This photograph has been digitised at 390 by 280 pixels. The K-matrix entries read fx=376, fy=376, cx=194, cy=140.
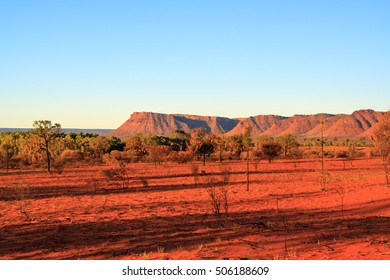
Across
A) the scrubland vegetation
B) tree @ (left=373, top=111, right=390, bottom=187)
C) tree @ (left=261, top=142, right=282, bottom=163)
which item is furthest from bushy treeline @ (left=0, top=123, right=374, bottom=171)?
tree @ (left=373, top=111, right=390, bottom=187)

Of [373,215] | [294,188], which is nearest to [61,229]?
[373,215]

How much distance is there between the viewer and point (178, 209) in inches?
694

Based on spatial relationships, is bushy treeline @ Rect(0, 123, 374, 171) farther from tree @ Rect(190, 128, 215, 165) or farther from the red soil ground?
the red soil ground

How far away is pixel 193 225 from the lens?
1376cm

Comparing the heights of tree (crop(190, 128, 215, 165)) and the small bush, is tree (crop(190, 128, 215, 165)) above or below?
above

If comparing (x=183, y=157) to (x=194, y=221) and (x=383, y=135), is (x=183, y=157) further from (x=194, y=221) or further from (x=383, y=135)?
(x=194, y=221)

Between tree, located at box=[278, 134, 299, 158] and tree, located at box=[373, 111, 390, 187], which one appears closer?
tree, located at box=[373, 111, 390, 187]

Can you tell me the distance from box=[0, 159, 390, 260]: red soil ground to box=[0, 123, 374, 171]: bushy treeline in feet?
71.8

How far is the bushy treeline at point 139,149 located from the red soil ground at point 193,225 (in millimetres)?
21886

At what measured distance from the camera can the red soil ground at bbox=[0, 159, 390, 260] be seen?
10.0 m

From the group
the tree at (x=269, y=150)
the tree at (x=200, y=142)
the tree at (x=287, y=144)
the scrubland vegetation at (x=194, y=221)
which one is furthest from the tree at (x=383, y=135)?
the tree at (x=287, y=144)

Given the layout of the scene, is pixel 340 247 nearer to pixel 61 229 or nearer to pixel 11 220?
pixel 61 229

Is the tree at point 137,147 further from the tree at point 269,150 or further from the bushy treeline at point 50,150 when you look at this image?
the tree at point 269,150

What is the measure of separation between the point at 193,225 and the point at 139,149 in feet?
171
